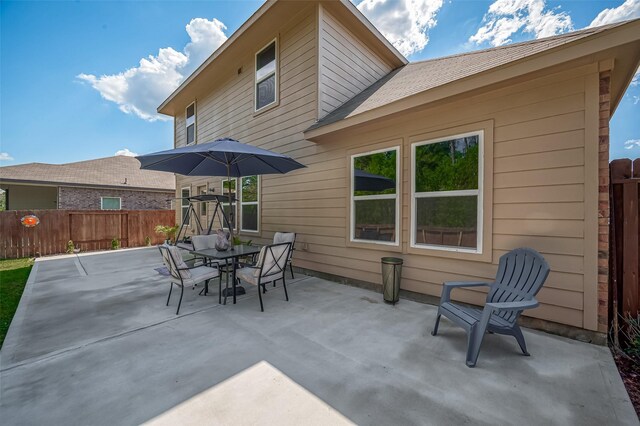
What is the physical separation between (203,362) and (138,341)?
0.99 meters

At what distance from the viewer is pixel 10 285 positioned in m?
5.21

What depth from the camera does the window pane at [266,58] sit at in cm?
655

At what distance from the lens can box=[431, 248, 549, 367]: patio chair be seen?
2291 millimetres

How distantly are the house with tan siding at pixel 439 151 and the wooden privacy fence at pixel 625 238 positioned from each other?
0.80ft

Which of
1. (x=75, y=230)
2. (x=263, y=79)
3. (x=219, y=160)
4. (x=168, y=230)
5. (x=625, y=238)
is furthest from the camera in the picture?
(x=168, y=230)

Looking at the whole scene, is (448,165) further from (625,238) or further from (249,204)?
(249,204)

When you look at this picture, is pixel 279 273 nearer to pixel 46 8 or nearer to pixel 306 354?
pixel 306 354

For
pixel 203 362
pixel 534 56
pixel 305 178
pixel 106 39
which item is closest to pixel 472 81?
pixel 534 56

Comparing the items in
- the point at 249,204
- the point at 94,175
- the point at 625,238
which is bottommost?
the point at 625,238

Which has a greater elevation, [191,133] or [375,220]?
[191,133]

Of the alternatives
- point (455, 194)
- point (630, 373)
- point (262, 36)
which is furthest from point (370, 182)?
point (262, 36)

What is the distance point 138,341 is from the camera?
2.78 meters

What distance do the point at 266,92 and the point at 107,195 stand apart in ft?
40.1

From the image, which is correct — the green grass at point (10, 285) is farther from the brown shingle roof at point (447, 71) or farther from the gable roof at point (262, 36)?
the gable roof at point (262, 36)
